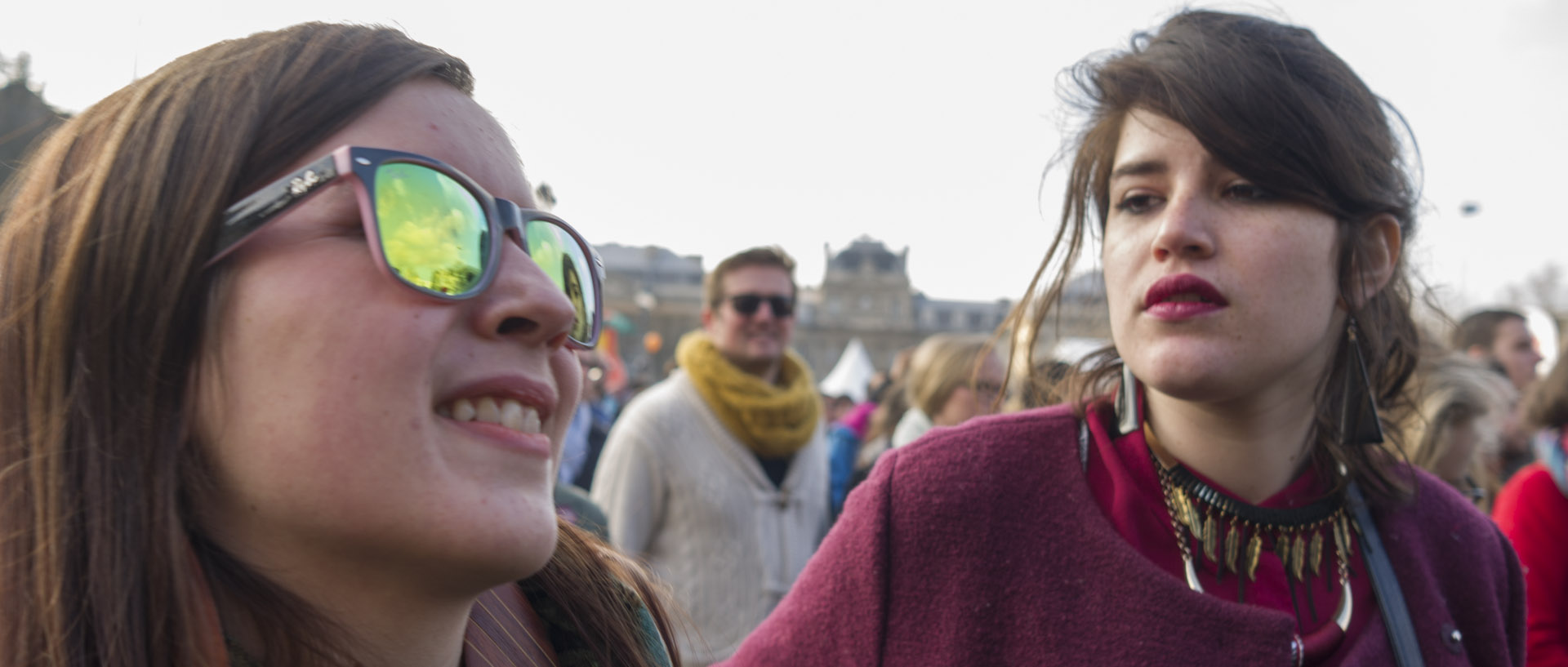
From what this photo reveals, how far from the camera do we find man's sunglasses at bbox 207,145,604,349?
96cm

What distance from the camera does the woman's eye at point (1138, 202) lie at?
1.70 metres

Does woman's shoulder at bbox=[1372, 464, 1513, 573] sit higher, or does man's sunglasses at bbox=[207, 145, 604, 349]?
man's sunglasses at bbox=[207, 145, 604, 349]

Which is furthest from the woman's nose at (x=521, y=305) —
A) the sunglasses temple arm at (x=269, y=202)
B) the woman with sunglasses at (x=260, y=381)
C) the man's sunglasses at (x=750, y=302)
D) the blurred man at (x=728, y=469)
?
the man's sunglasses at (x=750, y=302)

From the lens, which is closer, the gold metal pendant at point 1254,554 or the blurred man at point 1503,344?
the gold metal pendant at point 1254,554

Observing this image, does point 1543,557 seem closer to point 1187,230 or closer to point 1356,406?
point 1356,406

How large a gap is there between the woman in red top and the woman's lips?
1.85m

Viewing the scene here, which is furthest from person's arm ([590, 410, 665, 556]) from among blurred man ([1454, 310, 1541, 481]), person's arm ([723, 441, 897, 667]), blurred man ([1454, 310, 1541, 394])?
blurred man ([1454, 310, 1541, 394])

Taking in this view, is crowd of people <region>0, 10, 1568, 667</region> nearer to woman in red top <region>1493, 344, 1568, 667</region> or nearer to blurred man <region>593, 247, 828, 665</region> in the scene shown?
woman in red top <region>1493, 344, 1568, 667</region>

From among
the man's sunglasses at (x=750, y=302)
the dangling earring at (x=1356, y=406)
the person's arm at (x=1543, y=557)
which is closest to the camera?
the dangling earring at (x=1356, y=406)

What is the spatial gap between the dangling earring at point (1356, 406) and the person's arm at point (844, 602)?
82cm

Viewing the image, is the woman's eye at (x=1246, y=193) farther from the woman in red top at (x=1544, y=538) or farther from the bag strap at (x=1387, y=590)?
the woman in red top at (x=1544, y=538)

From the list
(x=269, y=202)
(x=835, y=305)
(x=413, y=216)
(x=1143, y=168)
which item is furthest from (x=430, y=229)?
(x=835, y=305)

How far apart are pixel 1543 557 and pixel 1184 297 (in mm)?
2247

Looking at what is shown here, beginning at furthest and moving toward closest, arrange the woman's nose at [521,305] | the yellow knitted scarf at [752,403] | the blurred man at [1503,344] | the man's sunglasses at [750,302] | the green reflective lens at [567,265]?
the blurred man at [1503,344]
the man's sunglasses at [750,302]
the yellow knitted scarf at [752,403]
the green reflective lens at [567,265]
the woman's nose at [521,305]
